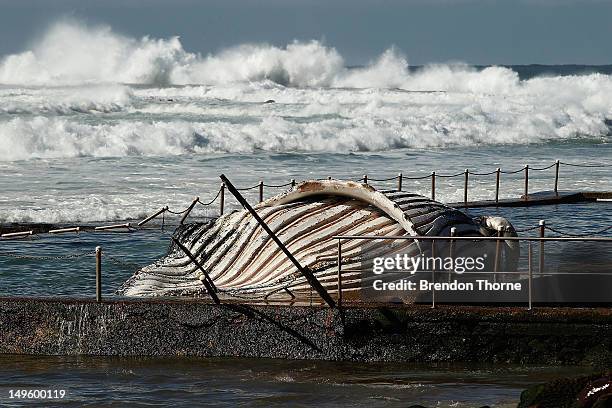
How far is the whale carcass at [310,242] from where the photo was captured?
46.5 feet

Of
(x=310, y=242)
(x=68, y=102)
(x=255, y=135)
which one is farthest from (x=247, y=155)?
(x=310, y=242)

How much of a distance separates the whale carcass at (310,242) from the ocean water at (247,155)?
1.03 meters

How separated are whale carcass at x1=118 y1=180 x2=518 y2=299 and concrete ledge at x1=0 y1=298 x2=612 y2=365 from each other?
2.03 feet

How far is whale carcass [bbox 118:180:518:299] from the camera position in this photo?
1419cm

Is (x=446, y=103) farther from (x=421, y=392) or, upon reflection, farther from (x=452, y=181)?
(x=421, y=392)

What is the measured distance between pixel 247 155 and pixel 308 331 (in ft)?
105

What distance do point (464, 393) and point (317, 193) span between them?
468 cm

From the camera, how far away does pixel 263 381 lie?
1284 cm

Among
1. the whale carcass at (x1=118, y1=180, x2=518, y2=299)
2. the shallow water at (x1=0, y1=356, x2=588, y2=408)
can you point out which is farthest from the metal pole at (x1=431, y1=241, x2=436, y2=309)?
the shallow water at (x1=0, y1=356, x2=588, y2=408)

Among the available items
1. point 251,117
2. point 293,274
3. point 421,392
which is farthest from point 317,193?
point 251,117

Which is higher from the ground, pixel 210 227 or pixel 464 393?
pixel 210 227

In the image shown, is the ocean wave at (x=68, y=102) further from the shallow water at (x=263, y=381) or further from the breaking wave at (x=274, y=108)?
the shallow water at (x=263, y=381)

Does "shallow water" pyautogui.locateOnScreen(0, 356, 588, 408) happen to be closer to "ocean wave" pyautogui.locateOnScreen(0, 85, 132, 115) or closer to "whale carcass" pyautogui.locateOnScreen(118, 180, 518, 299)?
"whale carcass" pyautogui.locateOnScreen(118, 180, 518, 299)

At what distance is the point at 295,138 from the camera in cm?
5034
